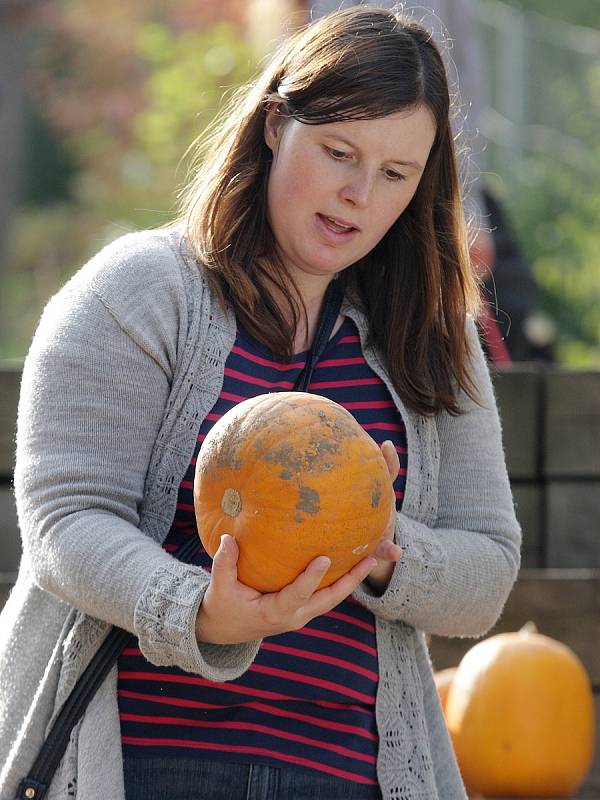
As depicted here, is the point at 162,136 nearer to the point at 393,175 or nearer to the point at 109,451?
the point at 393,175

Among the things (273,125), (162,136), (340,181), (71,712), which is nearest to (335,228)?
(340,181)

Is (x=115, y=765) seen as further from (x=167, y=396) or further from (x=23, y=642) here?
(x=167, y=396)

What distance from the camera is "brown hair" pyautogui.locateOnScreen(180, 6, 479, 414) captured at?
206 centimetres

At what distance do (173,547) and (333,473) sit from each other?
339 millimetres

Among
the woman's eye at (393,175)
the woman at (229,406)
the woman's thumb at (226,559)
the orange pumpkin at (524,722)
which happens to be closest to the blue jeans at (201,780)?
the woman at (229,406)

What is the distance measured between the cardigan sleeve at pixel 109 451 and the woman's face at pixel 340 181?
195 mm

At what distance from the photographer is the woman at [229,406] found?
74.0 inches

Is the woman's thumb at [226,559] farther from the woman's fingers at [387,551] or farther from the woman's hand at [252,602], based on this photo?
the woman's fingers at [387,551]

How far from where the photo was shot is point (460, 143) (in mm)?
2594

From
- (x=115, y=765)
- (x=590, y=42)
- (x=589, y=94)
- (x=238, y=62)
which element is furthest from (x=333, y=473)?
(x=590, y=42)

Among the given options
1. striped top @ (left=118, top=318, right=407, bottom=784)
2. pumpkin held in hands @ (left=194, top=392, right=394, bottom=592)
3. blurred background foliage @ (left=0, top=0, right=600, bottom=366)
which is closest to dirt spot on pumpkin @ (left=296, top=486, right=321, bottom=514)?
pumpkin held in hands @ (left=194, top=392, right=394, bottom=592)

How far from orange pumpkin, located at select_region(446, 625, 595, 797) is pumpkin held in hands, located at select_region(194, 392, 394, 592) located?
5.33 feet

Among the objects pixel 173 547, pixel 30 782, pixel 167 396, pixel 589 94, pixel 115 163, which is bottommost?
pixel 115 163

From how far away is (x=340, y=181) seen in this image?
6.68 feet
